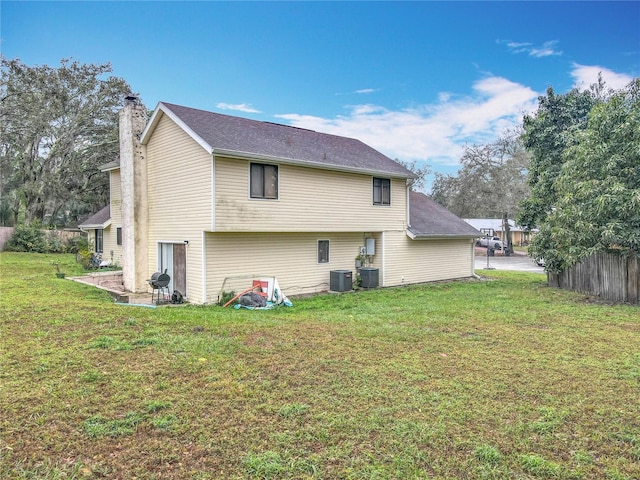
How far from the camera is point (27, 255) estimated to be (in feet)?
79.7

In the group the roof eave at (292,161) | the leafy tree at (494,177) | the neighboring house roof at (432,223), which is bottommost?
the neighboring house roof at (432,223)

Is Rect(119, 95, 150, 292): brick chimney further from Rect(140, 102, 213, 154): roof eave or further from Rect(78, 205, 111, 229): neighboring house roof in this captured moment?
Rect(78, 205, 111, 229): neighboring house roof

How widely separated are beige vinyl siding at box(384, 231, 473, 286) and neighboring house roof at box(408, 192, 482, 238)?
0.50 meters

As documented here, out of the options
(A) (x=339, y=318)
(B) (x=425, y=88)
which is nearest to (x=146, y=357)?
(A) (x=339, y=318)

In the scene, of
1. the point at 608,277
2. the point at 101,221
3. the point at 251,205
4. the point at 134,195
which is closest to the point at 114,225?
the point at 101,221

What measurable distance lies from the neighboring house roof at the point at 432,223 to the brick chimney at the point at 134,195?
10.5 meters

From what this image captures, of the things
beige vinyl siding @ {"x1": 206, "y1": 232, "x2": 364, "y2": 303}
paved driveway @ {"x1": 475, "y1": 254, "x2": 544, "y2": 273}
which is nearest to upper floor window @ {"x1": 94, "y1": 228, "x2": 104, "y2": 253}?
beige vinyl siding @ {"x1": 206, "y1": 232, "x2": 364, "y2": 303}

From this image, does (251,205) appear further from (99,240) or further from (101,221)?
(99,240)

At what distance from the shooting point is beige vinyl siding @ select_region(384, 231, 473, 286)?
16.4 meters

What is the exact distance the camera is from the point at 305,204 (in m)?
13.4

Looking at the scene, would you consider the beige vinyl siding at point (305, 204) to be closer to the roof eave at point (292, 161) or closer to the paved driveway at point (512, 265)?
the roof eave at point (292, 161)

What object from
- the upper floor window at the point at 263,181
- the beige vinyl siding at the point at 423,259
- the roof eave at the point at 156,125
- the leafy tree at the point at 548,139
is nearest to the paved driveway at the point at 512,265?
the beige vinyl siding at the point at 423,259

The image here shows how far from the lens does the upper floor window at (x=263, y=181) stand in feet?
39.9

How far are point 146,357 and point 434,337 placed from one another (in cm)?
508
